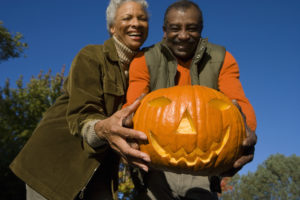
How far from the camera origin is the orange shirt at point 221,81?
98.9 inches

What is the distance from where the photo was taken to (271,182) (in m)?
35.6

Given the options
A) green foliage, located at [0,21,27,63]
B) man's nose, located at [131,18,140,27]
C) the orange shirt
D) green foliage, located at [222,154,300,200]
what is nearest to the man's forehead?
the orange shirt

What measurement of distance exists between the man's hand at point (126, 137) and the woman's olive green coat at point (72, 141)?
2.10 feet

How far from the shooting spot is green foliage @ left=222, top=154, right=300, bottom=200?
3412cm

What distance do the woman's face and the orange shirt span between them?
0.39 meters

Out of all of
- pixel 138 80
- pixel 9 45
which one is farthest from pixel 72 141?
pixel 9 45

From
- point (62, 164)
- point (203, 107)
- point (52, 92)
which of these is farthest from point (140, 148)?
point (52, 92)

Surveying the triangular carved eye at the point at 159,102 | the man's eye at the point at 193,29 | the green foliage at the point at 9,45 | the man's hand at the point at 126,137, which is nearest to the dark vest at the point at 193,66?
the man's eye at the point at 193,29

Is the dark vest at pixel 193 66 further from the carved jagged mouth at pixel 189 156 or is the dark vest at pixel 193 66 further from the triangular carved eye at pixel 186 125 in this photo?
the carved jagged mouth at pixel 189 156

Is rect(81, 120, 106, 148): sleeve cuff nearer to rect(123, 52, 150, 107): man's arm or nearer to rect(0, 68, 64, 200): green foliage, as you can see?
rect(123, 52, 150, 107): man's arm

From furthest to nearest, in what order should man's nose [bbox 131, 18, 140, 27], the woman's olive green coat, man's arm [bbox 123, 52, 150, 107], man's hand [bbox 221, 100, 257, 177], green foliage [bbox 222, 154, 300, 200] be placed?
green foliage [bbox 222, 154, 300, 200]
man's nose [bbox 131, 18, 140, 27]
the woman's olive green coat
man's arm [bbox 123, 52, 150, 107]
man's hand [bbox 221, 100, 257, 177]

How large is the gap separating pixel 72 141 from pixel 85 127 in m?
0.71

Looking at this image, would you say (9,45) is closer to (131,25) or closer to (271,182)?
(131,25)

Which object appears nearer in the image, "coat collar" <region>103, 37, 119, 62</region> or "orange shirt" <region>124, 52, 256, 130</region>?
"orange shirt" <region>124, 52, 256, 130</region>
